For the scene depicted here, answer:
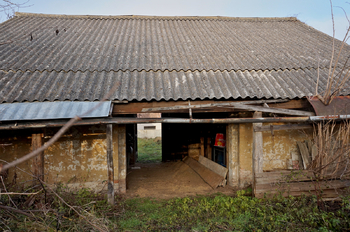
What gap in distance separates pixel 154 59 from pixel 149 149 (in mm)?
10820

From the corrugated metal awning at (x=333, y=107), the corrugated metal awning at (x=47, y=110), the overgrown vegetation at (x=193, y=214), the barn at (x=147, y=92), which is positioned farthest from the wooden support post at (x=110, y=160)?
the corrugated metal awning at (x=333, y=107)

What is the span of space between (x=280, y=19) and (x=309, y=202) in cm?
972

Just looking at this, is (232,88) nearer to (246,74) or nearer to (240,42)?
(246,74)

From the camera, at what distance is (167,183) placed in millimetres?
8266

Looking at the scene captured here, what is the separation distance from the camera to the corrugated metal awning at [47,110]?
483cm

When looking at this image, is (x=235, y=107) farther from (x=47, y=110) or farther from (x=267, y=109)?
(x=47, y=110)

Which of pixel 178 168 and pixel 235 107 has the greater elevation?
pixel 235 107

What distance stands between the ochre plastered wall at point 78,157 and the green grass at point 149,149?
690cm

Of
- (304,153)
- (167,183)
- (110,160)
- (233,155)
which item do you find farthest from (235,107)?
(167,183)

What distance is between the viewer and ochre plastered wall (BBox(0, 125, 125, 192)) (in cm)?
650

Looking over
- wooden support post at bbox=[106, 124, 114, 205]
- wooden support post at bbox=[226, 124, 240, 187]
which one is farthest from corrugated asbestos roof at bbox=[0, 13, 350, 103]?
wooden support post at bbox=[226, 124, 240, 187]

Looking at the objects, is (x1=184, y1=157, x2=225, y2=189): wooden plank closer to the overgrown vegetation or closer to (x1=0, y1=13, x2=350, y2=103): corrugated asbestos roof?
the overgrown vegetation

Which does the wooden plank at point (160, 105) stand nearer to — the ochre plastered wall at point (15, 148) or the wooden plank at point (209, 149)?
the ochre plastered wall at point (15, 148)

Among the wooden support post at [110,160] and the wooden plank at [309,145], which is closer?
the wooden support post at [110,160]
